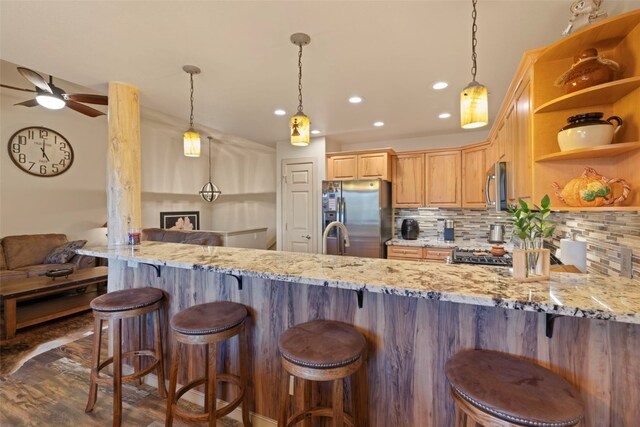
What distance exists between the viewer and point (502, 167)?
8.24 feet

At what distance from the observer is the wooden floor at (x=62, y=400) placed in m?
1.84

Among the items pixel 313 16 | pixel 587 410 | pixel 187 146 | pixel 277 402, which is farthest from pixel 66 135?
pixel 587 410

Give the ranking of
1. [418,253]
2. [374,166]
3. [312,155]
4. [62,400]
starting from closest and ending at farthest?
[62,400] → [418,253] → [374,166] → [312,155]

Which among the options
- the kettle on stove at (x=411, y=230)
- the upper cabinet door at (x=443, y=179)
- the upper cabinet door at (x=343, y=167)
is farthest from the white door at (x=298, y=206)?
the upper cabinet door at (x=443, y=179)

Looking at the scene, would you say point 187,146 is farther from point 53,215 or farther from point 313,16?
point 53,215

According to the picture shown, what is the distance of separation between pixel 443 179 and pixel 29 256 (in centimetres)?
618

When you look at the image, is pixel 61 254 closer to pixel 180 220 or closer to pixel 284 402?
pixel 180 220

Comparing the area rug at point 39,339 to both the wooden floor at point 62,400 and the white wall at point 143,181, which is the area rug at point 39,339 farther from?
the white wall at point 143,181

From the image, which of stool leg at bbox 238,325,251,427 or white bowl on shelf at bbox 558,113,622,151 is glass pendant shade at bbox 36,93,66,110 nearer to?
stool leg at bbox 238,325,251,427

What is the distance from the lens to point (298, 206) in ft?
16.7

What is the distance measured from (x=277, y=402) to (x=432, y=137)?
4.33 m

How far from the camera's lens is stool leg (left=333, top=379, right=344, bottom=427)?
3.82 feet

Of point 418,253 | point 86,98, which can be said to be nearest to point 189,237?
point 86,98

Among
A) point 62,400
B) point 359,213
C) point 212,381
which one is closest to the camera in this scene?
point 212,381
